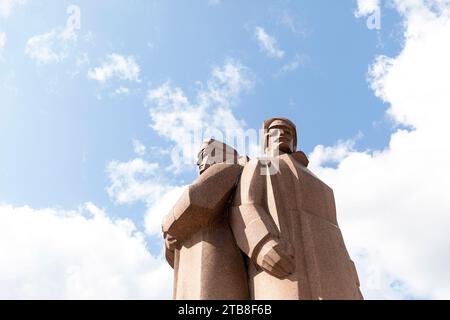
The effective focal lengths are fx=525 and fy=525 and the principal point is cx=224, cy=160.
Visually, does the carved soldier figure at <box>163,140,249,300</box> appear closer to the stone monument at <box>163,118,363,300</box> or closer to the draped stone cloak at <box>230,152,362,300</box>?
the stone monument at <box>163,118,363,300</box>

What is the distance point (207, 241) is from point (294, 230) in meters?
1.11

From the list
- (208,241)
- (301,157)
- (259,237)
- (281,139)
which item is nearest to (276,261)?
(259,237)

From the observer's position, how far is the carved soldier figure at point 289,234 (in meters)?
5.77

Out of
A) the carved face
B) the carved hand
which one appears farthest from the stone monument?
the carved face

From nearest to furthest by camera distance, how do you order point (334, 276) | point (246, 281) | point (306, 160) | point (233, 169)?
point (334, 276) → point (246, 281) → point (233, 169) → point (306, 160)

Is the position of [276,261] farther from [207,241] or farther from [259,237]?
[207,241]

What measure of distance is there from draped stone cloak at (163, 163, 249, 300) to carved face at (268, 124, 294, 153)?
2.74ft

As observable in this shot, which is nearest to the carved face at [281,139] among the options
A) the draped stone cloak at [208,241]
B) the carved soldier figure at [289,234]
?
→ the carved soldier figure at [289,234]

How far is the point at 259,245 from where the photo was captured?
19.5 ft

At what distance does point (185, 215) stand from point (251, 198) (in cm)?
85

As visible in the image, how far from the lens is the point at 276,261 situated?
5.78 metres
